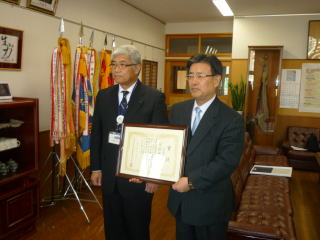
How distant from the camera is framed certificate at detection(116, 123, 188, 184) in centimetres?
162

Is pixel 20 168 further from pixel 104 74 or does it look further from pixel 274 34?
pixel 274 34

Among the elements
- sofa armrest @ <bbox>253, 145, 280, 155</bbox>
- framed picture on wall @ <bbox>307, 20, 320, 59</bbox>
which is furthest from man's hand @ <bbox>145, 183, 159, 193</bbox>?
framed picture on wall @ <bbox>307, 20, 320, 59</bbox>

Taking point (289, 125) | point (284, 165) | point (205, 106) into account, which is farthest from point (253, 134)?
point (205, 106)

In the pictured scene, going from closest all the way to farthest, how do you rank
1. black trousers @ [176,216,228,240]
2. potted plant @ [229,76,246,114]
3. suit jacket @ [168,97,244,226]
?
suit jacket @ [168,97,244,226] < black trousers @ [176,216,228,240] < potted plant @ [229,76,246,114]

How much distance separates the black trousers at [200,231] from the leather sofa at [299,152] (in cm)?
456

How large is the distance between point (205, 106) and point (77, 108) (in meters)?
2.27

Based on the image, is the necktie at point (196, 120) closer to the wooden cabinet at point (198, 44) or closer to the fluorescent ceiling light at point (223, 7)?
the fluorescent ceiling light at point (223, 7)

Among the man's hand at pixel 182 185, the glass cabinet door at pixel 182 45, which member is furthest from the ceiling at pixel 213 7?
the man's hand at pixel 182 185

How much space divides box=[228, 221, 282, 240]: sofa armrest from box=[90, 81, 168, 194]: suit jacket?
684mm

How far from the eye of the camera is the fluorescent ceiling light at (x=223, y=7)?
546 centimetres

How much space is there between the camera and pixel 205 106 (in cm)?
166

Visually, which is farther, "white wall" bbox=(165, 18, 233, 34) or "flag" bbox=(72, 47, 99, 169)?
"white wall" bbox=(165, 18, 233, 34)

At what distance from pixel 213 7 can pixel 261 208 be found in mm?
4320

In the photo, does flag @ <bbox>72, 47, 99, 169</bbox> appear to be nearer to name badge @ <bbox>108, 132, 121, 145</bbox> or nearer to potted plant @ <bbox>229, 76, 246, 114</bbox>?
name badge @ <bbox>108, 132, 121, 145</bbox>
